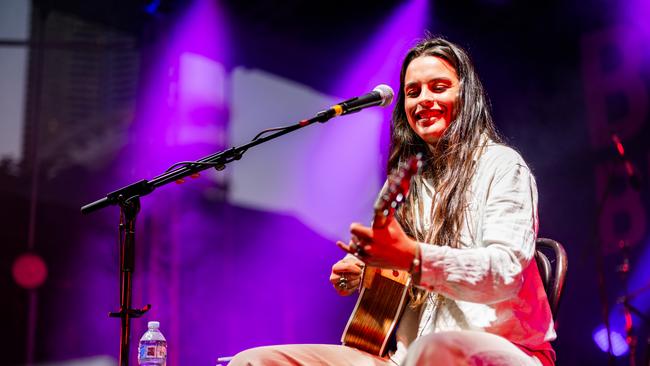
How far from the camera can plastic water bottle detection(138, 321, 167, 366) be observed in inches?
150

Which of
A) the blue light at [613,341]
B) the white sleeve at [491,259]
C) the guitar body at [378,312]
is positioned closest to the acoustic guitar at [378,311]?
the guitar body at [378,312]

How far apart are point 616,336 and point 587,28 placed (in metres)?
2.76

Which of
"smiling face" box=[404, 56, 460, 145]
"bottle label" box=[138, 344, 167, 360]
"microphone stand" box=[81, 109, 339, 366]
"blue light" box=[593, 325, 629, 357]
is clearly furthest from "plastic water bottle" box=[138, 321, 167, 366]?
"blue light" box=[593, 325, 629, 357]

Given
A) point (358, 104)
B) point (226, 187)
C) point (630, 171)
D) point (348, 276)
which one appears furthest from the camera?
point (226, 187)

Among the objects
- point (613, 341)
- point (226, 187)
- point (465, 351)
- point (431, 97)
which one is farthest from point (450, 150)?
point (226, 187)

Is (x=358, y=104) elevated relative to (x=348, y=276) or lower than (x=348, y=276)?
elevated

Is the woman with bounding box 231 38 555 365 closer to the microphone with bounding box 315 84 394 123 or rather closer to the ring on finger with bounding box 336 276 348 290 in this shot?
the ring on finger with bounding box 336 276 348 290

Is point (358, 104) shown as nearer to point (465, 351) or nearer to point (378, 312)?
point (378, 312)

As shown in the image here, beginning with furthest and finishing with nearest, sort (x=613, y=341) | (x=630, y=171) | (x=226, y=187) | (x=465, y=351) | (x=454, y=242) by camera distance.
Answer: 1. (x=226, y=187)
2. (x=613, y=341)
3. (x=630, y=171)
4. (x=454, y=242)
5. (x=465, y=351)

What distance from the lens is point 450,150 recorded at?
95.2 inches

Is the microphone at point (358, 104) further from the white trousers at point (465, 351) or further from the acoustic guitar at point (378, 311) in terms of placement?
the white trousers at point (465, 351)

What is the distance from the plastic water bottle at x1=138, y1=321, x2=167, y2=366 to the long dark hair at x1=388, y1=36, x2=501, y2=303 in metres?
1.82

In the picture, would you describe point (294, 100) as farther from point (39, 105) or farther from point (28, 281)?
point (28, 281)

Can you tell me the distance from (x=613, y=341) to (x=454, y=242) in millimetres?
3829
